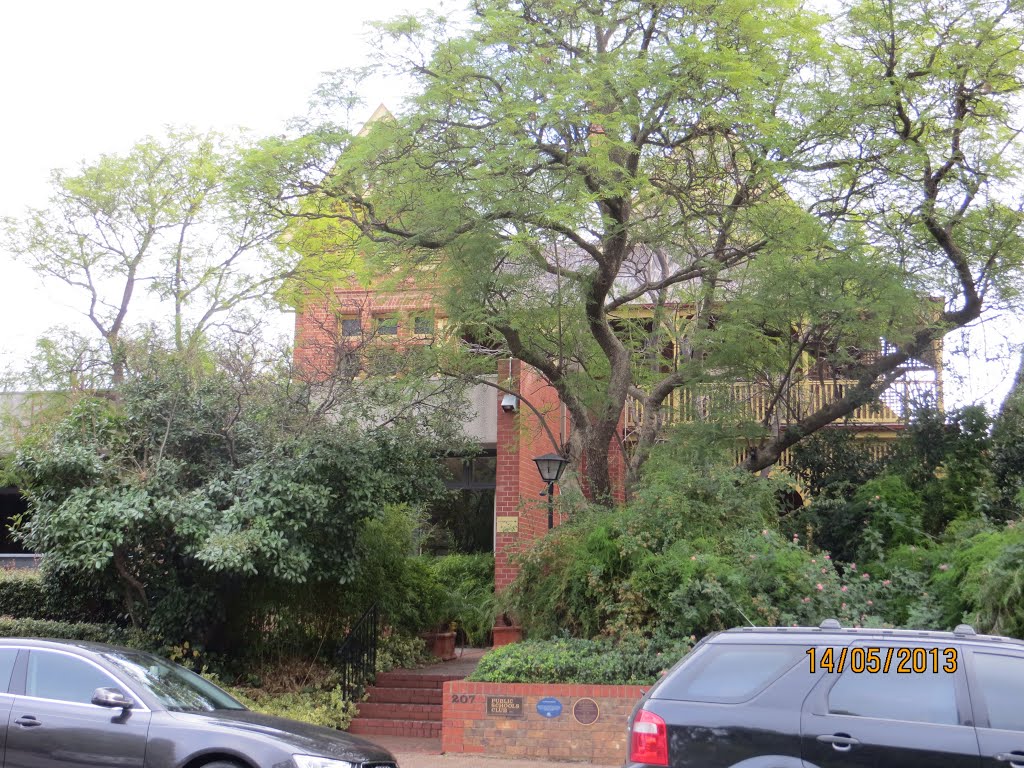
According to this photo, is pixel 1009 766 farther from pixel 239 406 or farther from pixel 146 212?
pixel 146 212

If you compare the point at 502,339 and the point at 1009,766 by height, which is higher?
the point at 502,339

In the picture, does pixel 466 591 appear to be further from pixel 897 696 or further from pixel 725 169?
A: pixel 897 696

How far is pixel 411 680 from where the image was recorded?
14.0 m

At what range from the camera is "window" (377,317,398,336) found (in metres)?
14.2

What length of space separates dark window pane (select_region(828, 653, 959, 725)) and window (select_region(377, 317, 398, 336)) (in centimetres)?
939

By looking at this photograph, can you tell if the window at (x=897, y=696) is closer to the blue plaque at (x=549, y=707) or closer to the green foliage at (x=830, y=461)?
the blue plaque at (x=549, y=707)

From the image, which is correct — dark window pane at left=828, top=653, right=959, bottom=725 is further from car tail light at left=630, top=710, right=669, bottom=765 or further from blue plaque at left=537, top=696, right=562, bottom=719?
blue plaque at left=537, top=696, right=562, bottom=719

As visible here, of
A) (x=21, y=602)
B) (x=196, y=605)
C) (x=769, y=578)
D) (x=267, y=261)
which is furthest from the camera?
(x=267, y=261)

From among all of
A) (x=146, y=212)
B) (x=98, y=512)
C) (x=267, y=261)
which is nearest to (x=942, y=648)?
(x=98, y=512)

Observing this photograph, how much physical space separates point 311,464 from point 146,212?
10652 mm

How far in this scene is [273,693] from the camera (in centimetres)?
1320

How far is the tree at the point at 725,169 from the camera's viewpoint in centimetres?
1232

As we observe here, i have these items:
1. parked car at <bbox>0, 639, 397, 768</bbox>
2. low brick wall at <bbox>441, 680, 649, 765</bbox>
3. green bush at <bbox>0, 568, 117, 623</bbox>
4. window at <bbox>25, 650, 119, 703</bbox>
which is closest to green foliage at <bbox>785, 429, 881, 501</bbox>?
low brick wall at <bbox>441, 680, 649, 765</bbox>
